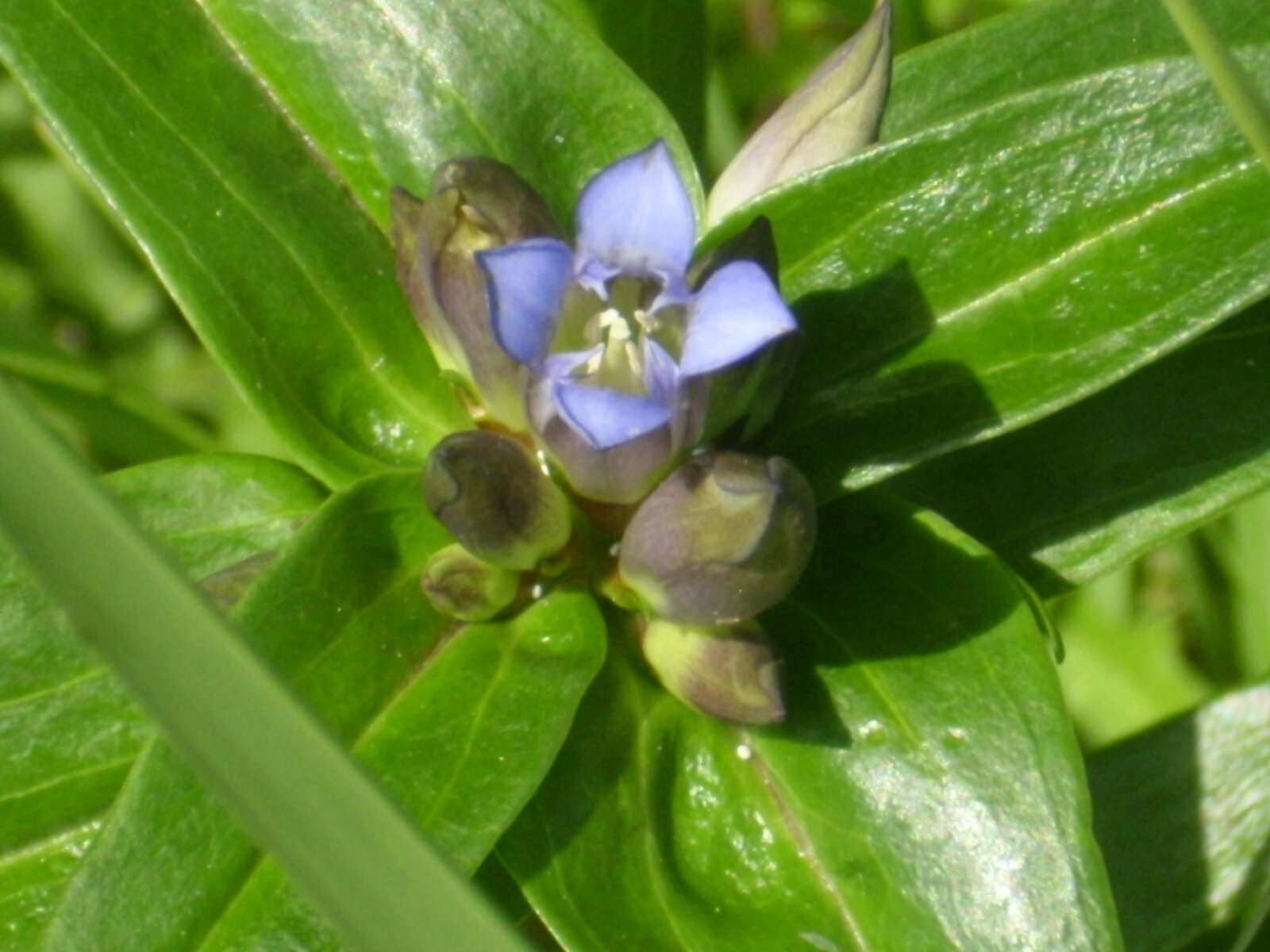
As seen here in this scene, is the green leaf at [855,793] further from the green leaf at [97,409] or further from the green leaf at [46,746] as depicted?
the green leaf at [97,409]

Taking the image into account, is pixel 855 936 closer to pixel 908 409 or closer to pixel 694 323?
pixel 908 409

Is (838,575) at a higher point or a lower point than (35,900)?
lower

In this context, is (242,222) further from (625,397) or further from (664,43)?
(664,43)

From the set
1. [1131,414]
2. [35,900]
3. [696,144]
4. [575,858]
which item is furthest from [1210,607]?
[35,900]

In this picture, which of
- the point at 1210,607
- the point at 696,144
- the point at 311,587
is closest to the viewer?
the point at 311,587

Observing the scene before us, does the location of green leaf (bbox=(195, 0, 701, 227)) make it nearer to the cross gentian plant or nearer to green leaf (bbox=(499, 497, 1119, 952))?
the cross gentian plant

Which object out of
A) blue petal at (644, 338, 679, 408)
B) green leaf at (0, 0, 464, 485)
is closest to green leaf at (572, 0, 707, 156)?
green leaf at (0, 0, 464, 485)

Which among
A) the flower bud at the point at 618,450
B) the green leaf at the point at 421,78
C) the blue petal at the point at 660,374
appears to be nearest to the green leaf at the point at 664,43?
the green leaf at the point at 421,78
